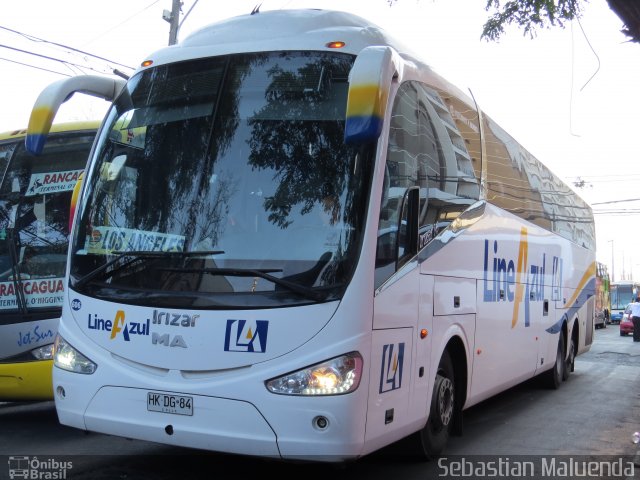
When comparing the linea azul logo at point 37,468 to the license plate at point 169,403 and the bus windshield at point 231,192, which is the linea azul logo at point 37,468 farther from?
the bus windshield at point 231,192

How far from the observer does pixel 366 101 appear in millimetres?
4070

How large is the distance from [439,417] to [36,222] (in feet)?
15.7

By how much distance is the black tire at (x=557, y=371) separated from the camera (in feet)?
36.8

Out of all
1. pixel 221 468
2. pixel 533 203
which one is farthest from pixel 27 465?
pixel 533 203

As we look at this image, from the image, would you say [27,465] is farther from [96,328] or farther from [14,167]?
[14,167]

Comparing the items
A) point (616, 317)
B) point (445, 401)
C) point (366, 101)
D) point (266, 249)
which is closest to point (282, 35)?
point (366, 101)

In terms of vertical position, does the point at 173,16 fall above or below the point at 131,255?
above

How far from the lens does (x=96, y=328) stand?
484 centimetres

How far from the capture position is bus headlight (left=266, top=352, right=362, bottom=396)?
425cm

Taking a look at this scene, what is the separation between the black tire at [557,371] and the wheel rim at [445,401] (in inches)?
217

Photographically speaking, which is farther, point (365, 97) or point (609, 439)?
point (609, 439)

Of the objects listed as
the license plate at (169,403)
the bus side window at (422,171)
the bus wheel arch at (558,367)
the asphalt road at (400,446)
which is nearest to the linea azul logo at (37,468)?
the asphalt road at (400,446)

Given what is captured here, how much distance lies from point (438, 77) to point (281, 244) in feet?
8.38

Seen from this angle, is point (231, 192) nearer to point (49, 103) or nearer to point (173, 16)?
point (49, 103)
